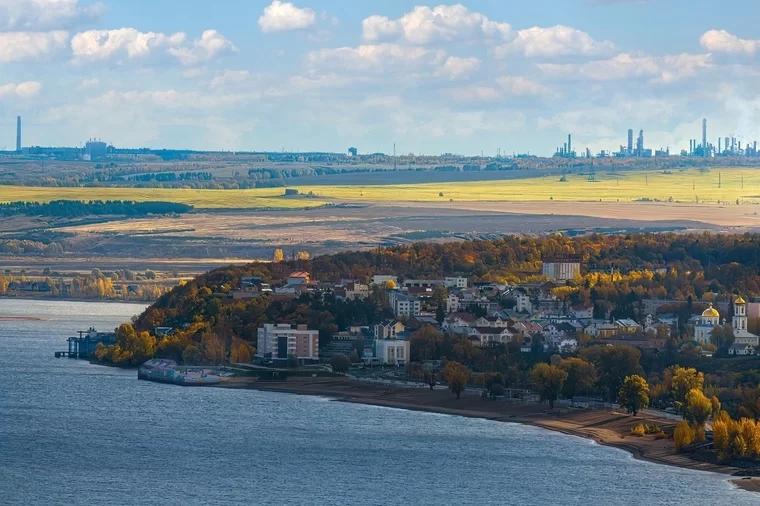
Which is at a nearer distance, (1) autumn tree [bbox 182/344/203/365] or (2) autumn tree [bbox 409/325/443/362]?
(2) autumn tree [bbox 409/325/443/362]

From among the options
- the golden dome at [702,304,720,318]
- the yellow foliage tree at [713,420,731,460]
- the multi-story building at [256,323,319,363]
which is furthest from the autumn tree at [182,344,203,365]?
the yellow foliage tree at [713,420,731,460]

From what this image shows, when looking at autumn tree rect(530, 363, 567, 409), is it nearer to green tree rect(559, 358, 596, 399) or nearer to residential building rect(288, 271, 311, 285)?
green tree rect(559, 358, 596, 399)

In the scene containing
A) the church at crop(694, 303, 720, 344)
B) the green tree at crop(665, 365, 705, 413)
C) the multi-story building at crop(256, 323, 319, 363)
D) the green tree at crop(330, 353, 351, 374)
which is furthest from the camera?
the multi-story building at crop(256, 323, 319, 363)

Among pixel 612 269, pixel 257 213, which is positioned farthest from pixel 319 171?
pixel 612 269

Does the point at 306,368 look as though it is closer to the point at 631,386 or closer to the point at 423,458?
the point at 631,386

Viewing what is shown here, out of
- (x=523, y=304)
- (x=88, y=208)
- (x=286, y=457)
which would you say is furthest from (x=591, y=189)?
(x=286, y=457)

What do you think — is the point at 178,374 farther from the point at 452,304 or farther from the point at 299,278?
the point at 299,278
